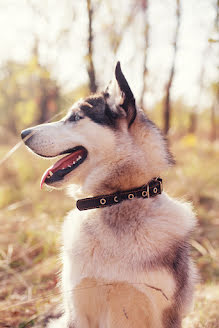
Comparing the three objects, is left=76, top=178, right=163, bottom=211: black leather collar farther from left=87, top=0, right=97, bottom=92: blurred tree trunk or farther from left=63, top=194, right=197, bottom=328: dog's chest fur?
left=87, top=0, right=97, bottom=92: blurred tree trunk

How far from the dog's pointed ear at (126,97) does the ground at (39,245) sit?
0.68 m

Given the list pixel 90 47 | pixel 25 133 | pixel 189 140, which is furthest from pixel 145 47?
pixel 25 133

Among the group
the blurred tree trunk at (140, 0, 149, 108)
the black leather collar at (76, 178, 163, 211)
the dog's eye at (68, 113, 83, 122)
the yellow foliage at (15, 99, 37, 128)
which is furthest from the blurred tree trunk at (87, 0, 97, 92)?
the yellow foliage at (15, 99, 37, 128)

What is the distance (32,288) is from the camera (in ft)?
10.4

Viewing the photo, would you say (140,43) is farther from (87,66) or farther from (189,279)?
(189,279)

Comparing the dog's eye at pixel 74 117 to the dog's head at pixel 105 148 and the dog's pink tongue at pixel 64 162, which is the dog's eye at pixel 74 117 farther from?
the dog's pink tongue at pixel 64 162

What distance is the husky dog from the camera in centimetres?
173

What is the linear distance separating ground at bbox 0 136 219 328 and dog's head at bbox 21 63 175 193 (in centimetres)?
54

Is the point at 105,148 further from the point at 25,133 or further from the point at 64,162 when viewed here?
the point at 25,133

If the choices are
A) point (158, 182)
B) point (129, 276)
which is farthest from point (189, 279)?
point (158, 182)

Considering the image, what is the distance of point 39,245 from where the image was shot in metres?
4.00

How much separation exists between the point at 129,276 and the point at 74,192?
2.54ft

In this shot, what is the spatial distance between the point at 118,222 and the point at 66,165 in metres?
0.51

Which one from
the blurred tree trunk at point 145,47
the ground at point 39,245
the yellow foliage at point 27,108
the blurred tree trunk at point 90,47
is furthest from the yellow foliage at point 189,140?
the yellow foliage at point 27,108
